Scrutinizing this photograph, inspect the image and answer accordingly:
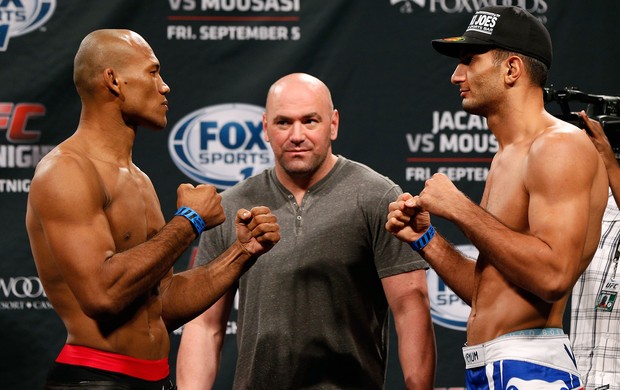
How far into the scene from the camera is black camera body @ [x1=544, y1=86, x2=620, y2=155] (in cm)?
282

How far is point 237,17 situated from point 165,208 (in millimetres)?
815

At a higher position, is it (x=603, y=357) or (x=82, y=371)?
(x=82, y=371)

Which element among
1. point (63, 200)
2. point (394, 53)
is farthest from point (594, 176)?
A: point (394, 53)

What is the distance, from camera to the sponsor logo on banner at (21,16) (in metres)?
3.66

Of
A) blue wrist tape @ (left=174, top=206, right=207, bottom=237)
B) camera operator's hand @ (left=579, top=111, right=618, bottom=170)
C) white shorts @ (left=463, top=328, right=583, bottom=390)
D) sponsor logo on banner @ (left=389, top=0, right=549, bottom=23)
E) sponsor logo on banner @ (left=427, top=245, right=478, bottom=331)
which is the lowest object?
sponsor logo on banner @ (left=427, top=245, right=478, bottom=331)

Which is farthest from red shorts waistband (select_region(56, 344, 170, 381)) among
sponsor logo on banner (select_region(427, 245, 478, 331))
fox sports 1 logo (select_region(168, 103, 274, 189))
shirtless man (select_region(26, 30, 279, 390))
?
sponsor logo on banner (select_region(427, 245, 478, 331))

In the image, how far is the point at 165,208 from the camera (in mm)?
3699

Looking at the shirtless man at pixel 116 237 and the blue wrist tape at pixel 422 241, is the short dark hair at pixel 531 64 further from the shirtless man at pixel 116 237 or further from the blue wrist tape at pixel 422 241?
the shirtless man at pixel 116 237

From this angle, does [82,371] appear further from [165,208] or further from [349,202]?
[165,208]

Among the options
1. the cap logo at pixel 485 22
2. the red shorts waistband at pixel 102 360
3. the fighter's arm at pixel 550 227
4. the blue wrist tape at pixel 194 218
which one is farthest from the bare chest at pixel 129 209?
the cap logo at pixel 485 22

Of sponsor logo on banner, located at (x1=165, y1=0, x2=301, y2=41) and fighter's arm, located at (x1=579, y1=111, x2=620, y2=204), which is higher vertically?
sponsor logo on banner, located at (x1=165, y1=0, x2=301, y2=41)

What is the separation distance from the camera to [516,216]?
2236mm

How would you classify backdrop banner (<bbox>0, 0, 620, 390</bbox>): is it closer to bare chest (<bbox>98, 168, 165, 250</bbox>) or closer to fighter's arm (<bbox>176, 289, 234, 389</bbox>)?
fighter's arm (<bbox>176, 289, 234, 389</bbox>)

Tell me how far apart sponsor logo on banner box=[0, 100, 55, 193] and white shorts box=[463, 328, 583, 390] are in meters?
2.11
